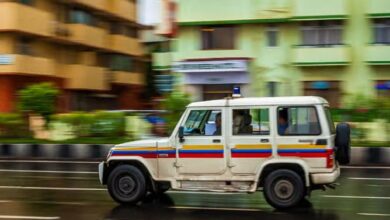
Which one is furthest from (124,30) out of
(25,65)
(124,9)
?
(25,65)

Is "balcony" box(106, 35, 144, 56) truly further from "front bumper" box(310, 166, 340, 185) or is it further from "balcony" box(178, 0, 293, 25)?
"front bumper" box(310, 166, 340, 185)

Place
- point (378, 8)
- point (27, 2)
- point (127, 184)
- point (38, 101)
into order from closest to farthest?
point (127, 184)
point (38, 101)
point (378, 8)
point (27, 2)

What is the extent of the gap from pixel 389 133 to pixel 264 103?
437 inches

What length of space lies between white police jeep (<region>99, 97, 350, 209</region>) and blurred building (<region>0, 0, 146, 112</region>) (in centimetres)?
2407

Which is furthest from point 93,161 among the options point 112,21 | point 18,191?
point 112,21

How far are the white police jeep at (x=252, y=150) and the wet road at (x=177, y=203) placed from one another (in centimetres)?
38

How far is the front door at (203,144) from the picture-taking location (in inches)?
382

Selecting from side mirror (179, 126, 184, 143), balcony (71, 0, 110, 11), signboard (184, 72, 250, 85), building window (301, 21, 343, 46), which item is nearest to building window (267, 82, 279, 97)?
signboard (184, 72, 250, 85)

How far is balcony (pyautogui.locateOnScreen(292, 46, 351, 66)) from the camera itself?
2833cm

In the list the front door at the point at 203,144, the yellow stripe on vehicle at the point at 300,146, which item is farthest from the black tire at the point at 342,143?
the front door at the point at 203,144

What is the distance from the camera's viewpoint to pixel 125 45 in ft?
160

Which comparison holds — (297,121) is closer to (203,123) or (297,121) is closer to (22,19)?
(203,123)

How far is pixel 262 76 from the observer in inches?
1157

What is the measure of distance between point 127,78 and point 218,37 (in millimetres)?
20115
